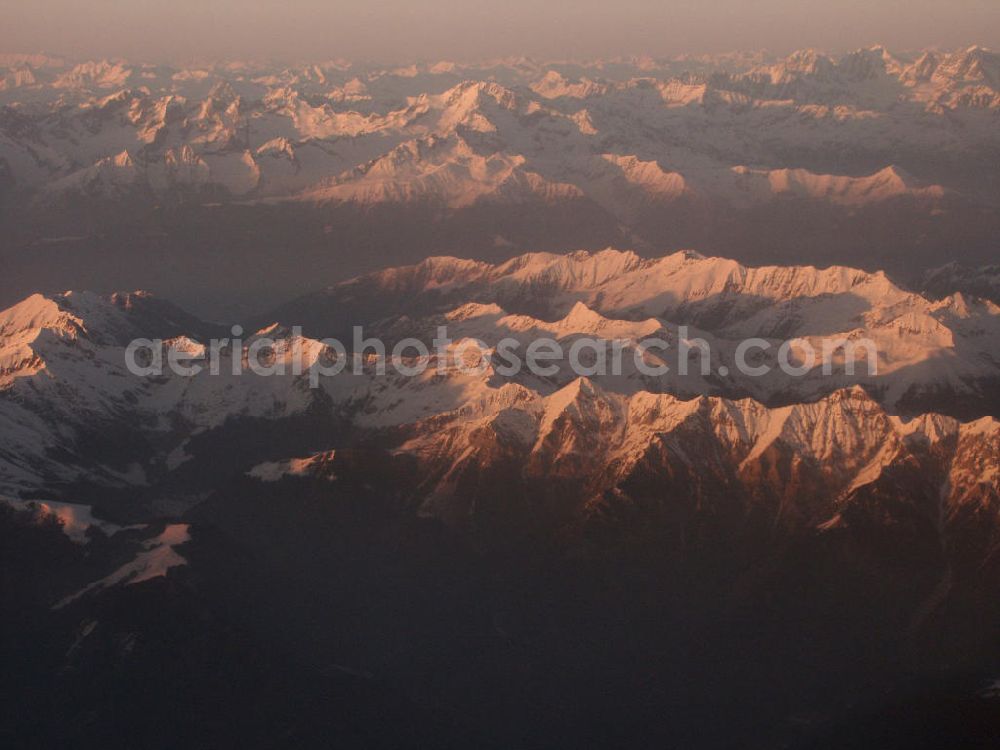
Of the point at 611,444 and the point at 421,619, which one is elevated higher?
the point at 611,444

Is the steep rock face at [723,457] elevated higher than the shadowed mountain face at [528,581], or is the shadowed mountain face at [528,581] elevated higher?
the steep rock face at [723,457]

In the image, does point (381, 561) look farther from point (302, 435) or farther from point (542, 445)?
point (302, 435)

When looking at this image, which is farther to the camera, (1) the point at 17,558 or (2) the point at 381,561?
(2) the point at 381,561

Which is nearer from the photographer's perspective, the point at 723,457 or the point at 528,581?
the point at 528,581

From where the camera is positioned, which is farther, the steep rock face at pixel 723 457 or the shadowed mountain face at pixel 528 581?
the steep rock face at pixel 723 457

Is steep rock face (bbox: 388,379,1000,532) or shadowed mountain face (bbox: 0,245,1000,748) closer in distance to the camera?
shadowed mountain face (bbox: 0,245,1000,748)

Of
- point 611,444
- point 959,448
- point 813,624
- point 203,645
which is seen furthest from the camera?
point 611,444

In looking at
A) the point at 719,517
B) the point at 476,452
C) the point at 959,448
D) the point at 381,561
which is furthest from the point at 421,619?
the point at 959,448

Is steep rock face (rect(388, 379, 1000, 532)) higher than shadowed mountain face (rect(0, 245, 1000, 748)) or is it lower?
higher

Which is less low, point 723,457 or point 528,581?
point 723,457

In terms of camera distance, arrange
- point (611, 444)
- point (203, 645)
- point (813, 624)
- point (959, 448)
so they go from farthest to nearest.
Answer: point (611, 444) < point (959, 448) < point (813, 624) < point (203, 645)

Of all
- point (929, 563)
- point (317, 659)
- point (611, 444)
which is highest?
point (611, 444)
